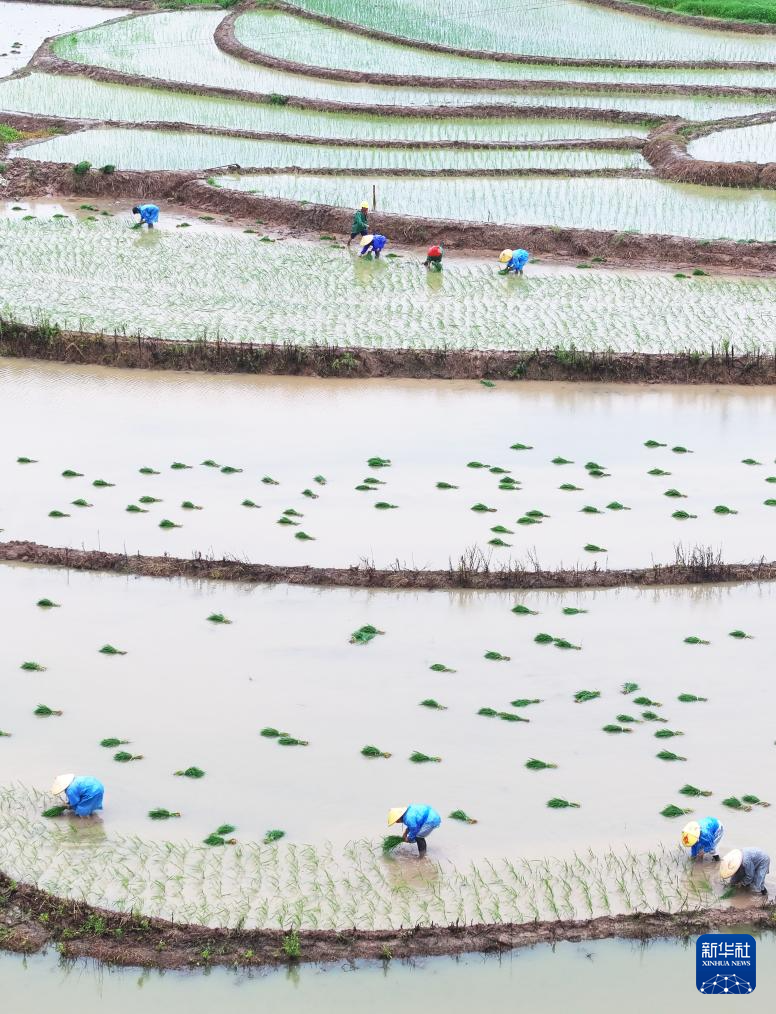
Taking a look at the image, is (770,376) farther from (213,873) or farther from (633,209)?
(213,873)

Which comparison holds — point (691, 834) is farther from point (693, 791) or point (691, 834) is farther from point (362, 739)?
point (362, 739)

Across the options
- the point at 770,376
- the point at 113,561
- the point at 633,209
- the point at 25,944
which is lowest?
the point at 25,944

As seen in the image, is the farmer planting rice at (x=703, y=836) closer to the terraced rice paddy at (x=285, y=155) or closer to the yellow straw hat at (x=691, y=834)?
the yellow straw hat at (x=691, y=834)

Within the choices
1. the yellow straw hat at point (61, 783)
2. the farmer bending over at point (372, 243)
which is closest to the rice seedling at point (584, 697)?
the yellow straw hat at point (61, 783)

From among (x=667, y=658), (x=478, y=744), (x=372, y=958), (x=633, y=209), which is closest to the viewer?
(x=372, y=958)

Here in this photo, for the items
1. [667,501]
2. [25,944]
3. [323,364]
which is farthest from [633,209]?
[25,944]

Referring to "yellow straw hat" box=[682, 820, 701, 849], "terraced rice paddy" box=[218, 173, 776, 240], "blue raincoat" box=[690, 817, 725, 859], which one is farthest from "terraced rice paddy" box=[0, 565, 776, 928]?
"terraced rice paddy" box=[218, 173, 776, 240]

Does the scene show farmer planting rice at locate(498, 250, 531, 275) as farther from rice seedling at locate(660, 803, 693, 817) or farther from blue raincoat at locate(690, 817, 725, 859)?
blue raincoat at locate(690, 817, 725, 859)
